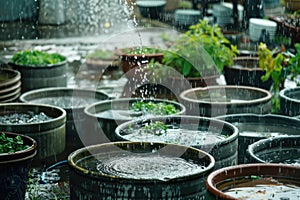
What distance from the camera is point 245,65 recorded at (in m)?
9.89

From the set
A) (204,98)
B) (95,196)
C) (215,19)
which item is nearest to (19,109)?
(204,98)

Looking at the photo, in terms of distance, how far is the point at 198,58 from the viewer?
8758 mm

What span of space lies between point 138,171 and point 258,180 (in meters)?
1.05

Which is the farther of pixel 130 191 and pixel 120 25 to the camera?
pixel 120 25

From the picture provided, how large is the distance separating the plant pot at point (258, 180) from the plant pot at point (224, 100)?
Result: 2.34m

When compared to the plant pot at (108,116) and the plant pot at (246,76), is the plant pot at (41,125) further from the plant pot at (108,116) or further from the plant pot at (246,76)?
the plant pot at (246,76)

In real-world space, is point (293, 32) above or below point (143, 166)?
above

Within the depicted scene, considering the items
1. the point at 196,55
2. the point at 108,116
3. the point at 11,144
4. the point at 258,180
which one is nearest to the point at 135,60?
the point at 196,55

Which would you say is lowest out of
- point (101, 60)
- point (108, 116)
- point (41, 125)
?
point (101, 60)

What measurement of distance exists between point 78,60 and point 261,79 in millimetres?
3947

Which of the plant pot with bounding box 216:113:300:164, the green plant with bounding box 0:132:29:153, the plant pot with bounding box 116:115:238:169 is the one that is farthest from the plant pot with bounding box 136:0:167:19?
the green plant with bounding box 0:132:29:153

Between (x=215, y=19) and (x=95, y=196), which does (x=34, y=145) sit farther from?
(x=215, y=19)

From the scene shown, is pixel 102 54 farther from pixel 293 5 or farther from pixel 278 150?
pixel 278 150

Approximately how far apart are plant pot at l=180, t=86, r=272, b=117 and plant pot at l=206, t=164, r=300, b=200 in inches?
92.1
